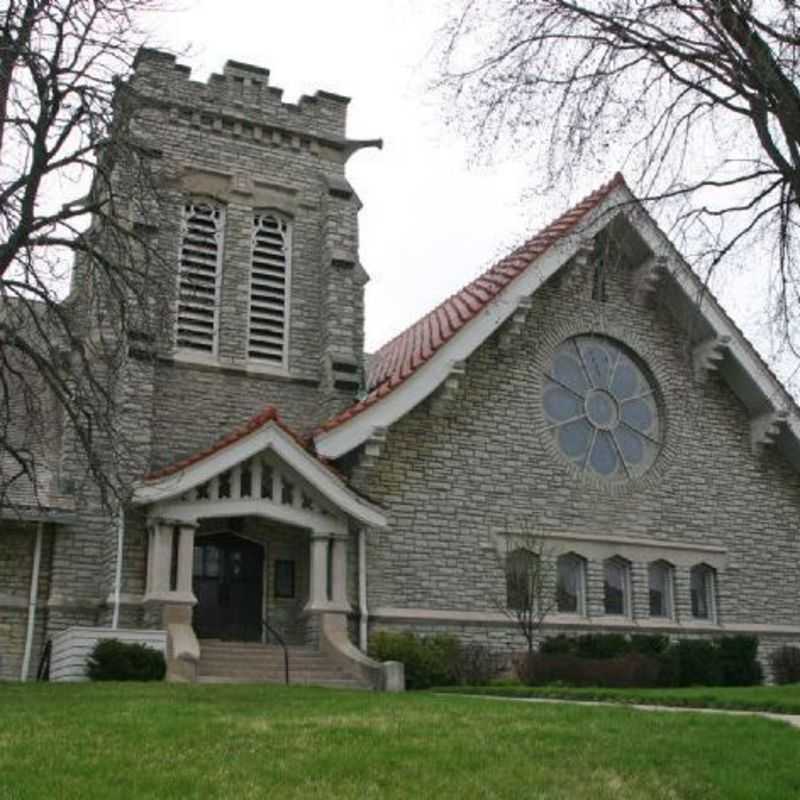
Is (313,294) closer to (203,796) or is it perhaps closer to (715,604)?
(715,604)

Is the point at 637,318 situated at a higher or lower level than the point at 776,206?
higher

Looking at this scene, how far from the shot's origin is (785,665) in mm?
22703

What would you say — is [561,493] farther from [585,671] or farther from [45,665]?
[45,665]

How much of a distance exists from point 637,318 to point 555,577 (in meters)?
6.33

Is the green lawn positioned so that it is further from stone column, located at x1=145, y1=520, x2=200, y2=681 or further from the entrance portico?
the entrance portico

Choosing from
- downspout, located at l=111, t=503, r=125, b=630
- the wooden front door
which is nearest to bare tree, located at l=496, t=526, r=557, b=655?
the wooden front door

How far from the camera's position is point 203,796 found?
6.49 metres

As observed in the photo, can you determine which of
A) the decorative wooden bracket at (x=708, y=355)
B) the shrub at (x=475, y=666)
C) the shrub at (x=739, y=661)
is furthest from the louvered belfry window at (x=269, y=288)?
the shrub at (x=739, y=661)

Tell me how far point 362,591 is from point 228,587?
238 cm

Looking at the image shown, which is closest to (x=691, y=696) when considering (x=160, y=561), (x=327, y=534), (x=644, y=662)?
(x=644, y=662)

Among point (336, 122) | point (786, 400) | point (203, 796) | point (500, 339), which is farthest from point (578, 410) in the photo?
point (203, 796)

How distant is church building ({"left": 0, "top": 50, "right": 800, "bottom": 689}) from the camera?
1808 centimetres

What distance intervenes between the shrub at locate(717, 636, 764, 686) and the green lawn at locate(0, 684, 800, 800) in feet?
37.1

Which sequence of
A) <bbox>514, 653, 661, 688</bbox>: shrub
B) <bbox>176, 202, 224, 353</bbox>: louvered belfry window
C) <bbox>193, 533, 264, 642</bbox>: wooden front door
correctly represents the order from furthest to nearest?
<bbox>176, 202, 224, 353</bbox>: louvered belfry window, <bbox>193, 533, 264, 642</bbox>: wooden front door, <bbox>514, 653, 661, 688</bbox>: shrub
